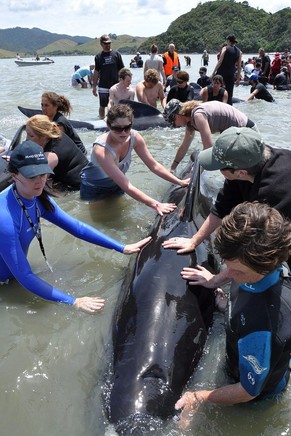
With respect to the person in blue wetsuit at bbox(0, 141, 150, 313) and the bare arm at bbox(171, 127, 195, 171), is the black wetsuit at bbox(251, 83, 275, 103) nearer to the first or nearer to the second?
the bare arm at bbox(171, 127, 195, 171)

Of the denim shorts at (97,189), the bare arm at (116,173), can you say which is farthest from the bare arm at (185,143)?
the bare arm at (116,173)

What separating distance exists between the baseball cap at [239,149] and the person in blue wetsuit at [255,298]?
0.75 meters

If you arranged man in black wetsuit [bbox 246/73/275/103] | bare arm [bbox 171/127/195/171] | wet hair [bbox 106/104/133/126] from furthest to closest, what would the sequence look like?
1. man in black wetsuit [bbox 246/73/275/103]
2. bare arm [bbox 171/127/195/171]
3. wet hair [bbox 106/104/133/126]

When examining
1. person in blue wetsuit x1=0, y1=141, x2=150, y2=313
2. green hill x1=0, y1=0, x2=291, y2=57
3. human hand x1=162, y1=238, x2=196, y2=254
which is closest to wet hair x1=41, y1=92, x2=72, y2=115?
person in blue wetsuit x1=0, y1=141, x2=150, y2=313

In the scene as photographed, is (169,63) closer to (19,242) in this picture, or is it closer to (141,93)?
(141,93)

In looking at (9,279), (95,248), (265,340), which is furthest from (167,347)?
(95,248)

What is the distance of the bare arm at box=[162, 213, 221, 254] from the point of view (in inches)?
141

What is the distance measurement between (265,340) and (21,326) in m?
2.25

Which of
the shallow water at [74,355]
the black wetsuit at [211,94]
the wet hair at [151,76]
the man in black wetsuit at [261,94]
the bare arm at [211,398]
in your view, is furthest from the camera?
the man in black wetsuit at [261,94]

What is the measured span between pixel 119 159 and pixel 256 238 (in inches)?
141

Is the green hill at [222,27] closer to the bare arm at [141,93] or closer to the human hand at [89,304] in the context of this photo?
the bare arm at [141,93]

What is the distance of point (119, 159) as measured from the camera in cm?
528

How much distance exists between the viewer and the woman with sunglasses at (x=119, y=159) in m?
4.71

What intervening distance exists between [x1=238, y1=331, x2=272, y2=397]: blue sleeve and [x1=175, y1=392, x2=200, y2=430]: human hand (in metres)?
0.46
